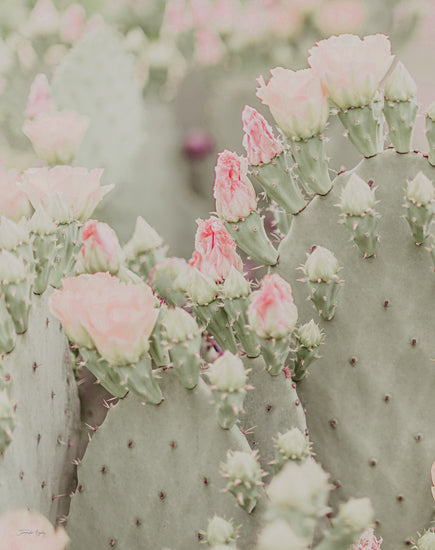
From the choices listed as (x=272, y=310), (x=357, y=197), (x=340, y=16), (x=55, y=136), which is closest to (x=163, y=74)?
(x=340, y=16)

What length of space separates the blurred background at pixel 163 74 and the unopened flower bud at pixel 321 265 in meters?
0.99

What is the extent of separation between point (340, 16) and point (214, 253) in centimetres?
187

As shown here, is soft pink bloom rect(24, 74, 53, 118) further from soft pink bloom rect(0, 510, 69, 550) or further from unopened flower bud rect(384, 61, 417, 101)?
soft pink bloom rect(0, 510, 69, 550)

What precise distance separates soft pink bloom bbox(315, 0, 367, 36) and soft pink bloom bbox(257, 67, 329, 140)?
68.0 inches

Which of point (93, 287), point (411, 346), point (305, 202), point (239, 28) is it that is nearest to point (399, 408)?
point (411, 346)

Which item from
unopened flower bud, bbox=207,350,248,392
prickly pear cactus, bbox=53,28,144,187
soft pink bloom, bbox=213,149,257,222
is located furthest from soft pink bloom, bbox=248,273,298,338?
prickly pear cactus, bbox=53,28,144,187

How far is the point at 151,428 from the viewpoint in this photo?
841 mm

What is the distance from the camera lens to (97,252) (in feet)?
3.05

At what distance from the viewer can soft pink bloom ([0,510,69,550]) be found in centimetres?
64

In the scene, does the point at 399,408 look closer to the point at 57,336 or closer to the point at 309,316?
the point at 309,316

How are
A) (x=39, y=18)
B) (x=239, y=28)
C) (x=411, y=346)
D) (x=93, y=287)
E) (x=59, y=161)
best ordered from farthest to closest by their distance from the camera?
(x=239, y=28), (x=39, y=18), (x=59, y=161), (x=411, y=346), (x=93, y=287)

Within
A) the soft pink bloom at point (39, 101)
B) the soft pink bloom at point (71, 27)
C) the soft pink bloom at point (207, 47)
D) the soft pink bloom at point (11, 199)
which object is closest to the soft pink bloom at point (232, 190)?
the soft pink bloom at point (11, 199)

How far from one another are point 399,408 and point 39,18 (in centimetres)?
160

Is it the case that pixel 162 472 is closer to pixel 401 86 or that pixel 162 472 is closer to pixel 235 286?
pixel 235 286
